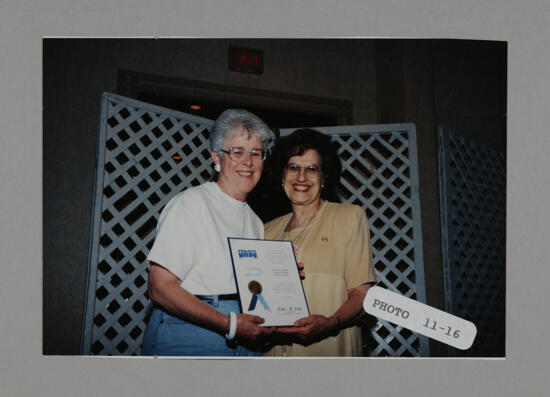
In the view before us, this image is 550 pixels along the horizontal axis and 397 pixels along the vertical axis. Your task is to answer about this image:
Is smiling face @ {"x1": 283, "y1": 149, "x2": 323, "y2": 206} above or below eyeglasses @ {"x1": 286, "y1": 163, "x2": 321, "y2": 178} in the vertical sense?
below

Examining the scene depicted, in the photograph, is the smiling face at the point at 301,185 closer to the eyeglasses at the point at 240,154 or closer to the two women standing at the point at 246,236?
the two women standing at the point at 246,236

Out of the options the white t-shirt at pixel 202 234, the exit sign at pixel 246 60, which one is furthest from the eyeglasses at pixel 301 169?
the exit sign at pixel 246 60

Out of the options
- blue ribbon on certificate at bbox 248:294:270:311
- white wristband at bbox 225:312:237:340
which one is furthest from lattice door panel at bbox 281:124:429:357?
white wristband at bbox 225:312:237:340

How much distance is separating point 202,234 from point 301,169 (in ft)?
1.86

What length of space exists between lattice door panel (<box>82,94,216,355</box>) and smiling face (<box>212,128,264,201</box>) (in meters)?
0.13

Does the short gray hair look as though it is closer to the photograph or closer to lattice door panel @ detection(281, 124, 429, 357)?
the photograph

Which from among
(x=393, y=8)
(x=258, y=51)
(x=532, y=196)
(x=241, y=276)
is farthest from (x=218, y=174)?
(x=532, y=196)

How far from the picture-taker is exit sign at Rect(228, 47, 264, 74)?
2598mm

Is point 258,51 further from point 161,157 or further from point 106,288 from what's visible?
point 106,288

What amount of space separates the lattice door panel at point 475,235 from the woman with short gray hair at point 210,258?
3.17ft

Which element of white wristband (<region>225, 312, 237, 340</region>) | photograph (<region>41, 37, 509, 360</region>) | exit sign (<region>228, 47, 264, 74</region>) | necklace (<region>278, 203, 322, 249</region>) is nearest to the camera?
white wristband (<region>225, 312, 237, 340</region>)

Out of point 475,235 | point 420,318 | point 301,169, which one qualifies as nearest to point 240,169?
point 301,169

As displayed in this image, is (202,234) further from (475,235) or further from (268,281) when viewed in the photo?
(475,235)

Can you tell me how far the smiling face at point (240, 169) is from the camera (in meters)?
2.33
